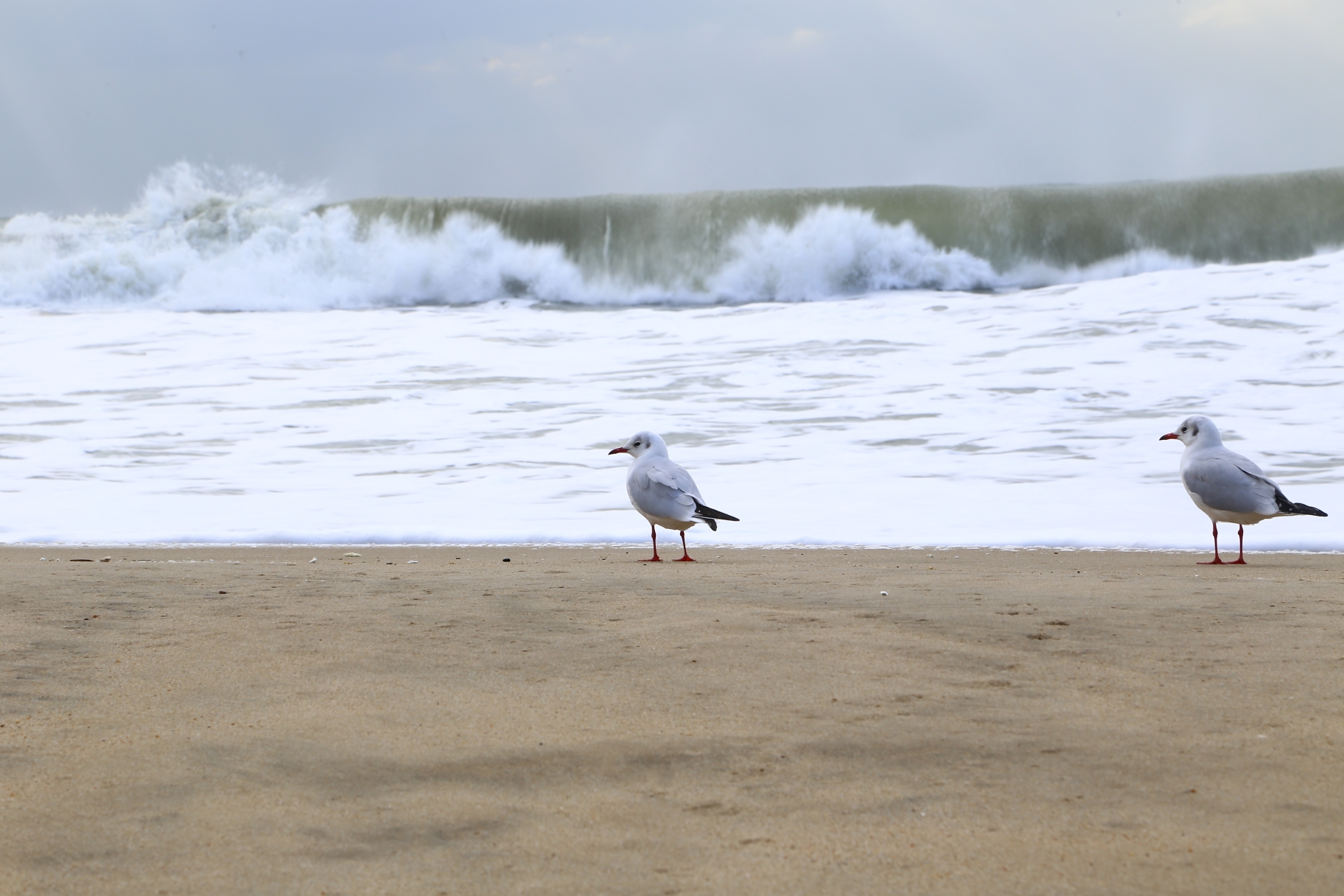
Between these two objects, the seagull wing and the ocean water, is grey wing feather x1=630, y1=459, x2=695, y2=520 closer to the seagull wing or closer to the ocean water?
the seagull wing

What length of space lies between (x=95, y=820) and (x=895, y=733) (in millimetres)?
1325

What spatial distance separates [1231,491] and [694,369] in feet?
24.6

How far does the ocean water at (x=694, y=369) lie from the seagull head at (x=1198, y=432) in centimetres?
55

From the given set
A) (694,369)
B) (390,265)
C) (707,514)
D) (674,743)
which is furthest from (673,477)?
(390,265)

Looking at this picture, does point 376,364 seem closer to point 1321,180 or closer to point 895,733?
point 895,733

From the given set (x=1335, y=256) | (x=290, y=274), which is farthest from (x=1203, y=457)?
(x=290, y=274)

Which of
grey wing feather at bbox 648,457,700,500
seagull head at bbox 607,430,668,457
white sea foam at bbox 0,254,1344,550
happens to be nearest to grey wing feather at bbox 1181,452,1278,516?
white sea foam at bbox 0,254,1344,550

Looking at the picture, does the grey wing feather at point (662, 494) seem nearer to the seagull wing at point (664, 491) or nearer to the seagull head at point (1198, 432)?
the seagull wing at point (664, 491)

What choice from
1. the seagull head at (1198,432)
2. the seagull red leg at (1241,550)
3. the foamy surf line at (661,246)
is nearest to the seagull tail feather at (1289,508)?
the seagull red leg at (1241,550)

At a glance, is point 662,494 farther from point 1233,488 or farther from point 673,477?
point 1233,488

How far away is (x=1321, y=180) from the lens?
926 inches

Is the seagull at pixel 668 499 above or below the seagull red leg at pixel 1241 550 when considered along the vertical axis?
above

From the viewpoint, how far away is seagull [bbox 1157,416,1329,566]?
5.04 meters

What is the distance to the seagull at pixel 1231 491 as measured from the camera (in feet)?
16.5
